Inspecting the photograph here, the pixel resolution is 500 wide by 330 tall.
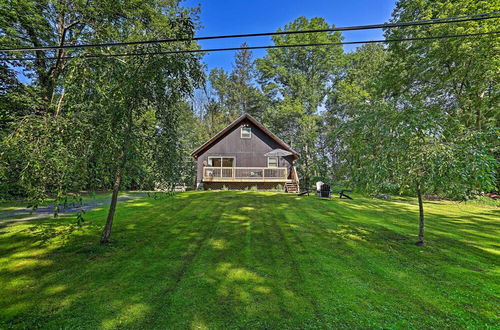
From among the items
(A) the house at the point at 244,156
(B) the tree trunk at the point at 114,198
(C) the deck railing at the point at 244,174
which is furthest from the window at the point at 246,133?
(B) the tree trunk at the point at 114,198

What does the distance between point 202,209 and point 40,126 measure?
6.72 meters

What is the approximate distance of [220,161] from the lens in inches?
797

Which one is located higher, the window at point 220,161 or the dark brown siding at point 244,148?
the dark brown siding at point 244,148

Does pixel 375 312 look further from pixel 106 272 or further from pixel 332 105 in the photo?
pixel 332 105

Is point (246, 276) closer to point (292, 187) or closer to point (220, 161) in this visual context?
point (292, 187)

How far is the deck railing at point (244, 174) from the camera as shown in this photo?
18359 mm

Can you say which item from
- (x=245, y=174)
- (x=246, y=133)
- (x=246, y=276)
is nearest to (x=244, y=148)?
(x=246, y=133)

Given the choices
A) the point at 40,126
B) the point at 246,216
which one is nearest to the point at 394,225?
the point at 246,216

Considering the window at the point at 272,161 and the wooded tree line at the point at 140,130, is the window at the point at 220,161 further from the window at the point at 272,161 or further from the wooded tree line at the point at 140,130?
the wooded tree line at the point at 140,130

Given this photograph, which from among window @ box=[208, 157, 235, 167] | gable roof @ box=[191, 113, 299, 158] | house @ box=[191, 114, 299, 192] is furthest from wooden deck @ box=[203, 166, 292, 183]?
gable roof @ box=[191, 113, 299, 158]

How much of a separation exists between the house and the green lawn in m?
11.3

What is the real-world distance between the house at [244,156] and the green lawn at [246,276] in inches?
446

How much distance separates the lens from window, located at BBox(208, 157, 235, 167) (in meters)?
20.1

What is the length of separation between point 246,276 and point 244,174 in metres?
14.7
